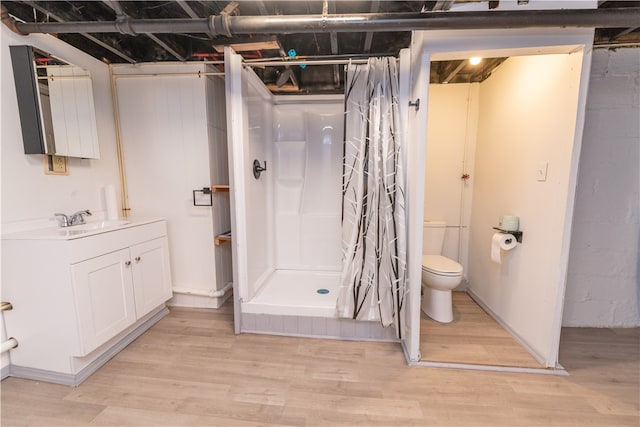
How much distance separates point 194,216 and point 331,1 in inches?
75.4

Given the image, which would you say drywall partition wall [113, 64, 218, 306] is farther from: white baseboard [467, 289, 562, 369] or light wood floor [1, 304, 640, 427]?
white baseboard [467, 289, 562, 369]

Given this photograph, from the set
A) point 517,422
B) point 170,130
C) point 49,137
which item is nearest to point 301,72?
point 170,130

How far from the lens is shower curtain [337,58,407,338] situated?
166 centimetres

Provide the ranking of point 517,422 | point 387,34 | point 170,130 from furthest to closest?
1. point 170,130
2. point 387,34
3. point 517,422

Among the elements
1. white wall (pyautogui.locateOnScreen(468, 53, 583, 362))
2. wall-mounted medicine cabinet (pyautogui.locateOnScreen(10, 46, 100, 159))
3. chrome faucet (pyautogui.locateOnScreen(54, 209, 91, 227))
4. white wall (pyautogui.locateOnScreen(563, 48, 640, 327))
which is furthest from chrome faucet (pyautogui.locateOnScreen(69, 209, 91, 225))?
white wall (pyautogui.locateOnScreen(563, 48, 640, 327))

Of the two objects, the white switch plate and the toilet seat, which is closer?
the white switch plate

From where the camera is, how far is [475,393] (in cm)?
140

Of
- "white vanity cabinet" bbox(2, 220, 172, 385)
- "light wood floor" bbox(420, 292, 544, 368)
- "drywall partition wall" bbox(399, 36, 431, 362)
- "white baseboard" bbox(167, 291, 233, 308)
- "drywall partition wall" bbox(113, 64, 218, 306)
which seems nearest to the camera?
"white vanity cabinet" bbox(2, 220, 172, 385)

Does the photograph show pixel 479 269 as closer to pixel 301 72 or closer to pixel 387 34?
pixel 387 34

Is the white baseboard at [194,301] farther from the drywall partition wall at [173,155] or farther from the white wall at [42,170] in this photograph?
the white wall at [42,170]

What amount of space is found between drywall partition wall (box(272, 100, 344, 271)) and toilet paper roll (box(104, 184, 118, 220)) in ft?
4.43

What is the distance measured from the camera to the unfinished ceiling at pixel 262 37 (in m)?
1.52

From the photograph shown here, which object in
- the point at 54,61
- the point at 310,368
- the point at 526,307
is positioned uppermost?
the point at 54,61

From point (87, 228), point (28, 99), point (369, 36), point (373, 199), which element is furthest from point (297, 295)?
point (28, 99)
